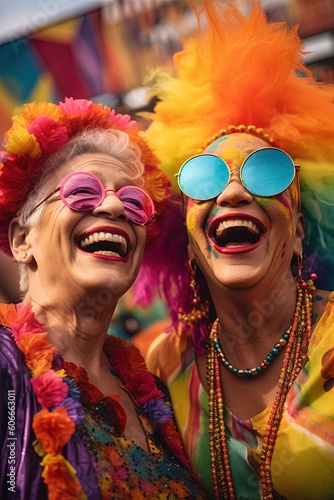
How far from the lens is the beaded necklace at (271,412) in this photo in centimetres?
249

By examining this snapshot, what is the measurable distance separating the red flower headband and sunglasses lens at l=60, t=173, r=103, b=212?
18 cm

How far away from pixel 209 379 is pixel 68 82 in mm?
4555

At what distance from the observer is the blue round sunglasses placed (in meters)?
2.67

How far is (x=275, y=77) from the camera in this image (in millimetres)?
2852

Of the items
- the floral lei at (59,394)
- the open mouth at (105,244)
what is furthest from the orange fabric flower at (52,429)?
the open mouth at (105,244)

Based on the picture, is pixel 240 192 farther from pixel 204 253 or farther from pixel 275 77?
pixel 275 77

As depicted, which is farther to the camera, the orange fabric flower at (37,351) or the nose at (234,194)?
the nose at (234,194)

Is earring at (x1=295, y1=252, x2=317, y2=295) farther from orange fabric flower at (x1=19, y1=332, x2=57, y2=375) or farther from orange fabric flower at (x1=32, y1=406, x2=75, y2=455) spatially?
orange fabric flower at (x1=32, y1=406, x2=75, y2=455)

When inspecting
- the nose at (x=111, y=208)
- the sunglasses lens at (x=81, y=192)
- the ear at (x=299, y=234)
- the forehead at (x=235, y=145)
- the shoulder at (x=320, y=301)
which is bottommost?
the shoulder at (x=320, y=301)

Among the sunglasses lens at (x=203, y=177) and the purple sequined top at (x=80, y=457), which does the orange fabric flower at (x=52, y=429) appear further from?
the sunglasses lens at (x=203, y=177)

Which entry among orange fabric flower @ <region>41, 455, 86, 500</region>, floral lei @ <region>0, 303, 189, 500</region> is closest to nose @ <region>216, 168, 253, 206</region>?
floral lei @ <region>0, 303, 189, 500</region>

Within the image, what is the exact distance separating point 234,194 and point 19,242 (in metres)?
0.97

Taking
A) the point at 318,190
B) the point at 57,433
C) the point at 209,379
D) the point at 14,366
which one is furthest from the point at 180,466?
the point at 318,190

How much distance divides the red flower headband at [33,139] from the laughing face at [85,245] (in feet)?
0.41
